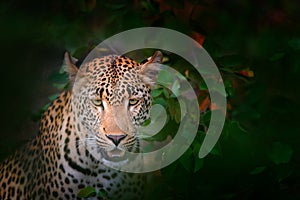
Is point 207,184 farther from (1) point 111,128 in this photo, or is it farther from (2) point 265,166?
(1) point 111,128

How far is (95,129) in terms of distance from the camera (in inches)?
162

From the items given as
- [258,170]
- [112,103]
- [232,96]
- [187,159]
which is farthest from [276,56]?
[112,103]

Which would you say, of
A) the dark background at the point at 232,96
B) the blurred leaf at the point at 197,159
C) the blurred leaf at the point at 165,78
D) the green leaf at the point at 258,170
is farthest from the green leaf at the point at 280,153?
the blurred leaf at the point at 165,78

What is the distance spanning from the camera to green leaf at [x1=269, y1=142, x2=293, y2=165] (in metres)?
3.78

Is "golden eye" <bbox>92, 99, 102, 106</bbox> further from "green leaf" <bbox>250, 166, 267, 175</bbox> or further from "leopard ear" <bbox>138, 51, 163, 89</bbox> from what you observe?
"green leaf" <bbox>250, 166, 267, 175</bbox>

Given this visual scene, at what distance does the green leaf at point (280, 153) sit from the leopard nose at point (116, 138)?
0.88 m

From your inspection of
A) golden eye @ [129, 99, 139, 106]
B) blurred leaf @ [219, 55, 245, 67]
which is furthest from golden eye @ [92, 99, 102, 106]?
blurred leaf @ [219, 55, 245, 67]

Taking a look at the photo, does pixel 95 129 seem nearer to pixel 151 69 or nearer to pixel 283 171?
pixel 151 69

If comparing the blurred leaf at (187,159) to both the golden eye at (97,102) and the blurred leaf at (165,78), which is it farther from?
the golden eye at (97,102)

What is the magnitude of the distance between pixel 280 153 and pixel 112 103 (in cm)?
105

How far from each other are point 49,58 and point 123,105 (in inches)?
74.8

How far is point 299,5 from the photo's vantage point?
6.08m

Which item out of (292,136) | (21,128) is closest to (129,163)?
(292,136)

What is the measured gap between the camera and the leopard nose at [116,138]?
394cm
